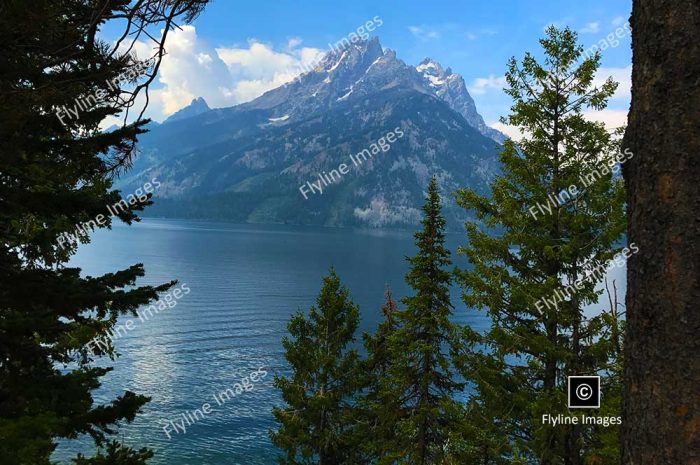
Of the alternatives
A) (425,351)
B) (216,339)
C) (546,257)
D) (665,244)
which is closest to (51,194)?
(665,244)

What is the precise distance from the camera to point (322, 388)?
24.3 metres

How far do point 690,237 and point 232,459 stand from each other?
140 feet

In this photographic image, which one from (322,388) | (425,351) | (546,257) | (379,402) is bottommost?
(379,402)

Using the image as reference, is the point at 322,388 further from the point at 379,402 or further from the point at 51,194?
the point at 51,194

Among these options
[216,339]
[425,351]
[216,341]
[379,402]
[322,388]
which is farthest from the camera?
[216,339]

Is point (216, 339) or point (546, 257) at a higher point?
point (546, 257)

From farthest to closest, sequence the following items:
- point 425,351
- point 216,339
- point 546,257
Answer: point 216,339 < point 425,351 < point 546,257

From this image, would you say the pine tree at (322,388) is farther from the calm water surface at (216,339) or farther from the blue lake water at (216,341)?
the blue lake water at (216,341)

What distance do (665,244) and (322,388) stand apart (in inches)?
951

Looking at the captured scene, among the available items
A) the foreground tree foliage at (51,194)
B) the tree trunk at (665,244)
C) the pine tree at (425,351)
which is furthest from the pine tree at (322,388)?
the tree trunk at (665,244)

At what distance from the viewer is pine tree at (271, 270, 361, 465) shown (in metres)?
23.2

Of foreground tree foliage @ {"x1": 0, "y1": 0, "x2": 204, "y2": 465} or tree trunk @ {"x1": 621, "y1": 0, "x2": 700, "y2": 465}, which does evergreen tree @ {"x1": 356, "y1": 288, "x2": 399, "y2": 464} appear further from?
tree trunk @ {"x1": 621, "y1": 0, "x2": 700, "y2": 465}

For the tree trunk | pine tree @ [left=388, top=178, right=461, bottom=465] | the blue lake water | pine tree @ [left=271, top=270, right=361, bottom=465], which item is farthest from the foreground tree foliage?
the blue lake water

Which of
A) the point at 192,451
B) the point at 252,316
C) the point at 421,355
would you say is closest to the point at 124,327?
the point at 252,316
